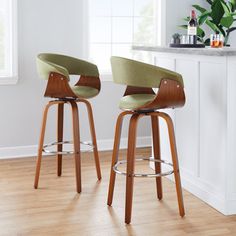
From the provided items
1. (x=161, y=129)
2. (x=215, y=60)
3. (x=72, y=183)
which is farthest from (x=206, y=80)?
(x=72, y=183)

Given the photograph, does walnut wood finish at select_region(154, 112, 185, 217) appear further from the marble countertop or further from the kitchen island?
the marble countertop

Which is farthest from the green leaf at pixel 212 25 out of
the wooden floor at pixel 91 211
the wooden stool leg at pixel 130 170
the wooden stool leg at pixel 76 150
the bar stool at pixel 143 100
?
the wooden stool leg at pixel 130 170

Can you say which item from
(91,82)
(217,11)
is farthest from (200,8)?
(91,82)

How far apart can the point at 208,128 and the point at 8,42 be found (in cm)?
229

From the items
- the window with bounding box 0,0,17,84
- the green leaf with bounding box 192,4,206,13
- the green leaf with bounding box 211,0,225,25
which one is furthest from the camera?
the green leaf with bounding box 192,4,206,13

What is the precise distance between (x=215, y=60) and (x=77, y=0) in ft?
6.98

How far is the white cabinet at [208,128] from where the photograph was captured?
341 cm

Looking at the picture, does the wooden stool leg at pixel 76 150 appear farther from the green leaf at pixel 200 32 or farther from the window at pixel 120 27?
the green leaf at pixel 200 32

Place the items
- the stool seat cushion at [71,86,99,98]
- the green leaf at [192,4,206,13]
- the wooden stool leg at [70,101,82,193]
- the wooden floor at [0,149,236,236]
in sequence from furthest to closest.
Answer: the green leaf at [192,4,206,13], the stool seat cushion at [71,86,99,98], the wooden stool leg at [70,101,82,193], the wooden floor at [0,149,236,236]

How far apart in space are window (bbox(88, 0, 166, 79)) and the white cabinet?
136 centimetres

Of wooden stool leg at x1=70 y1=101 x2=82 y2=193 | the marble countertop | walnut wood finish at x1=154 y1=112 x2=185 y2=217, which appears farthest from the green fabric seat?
wooden stool leg at x1=70 y1=101 x2=82 y2=193

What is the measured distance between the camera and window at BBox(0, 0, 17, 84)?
4.93 metres

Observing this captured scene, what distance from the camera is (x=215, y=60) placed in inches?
137

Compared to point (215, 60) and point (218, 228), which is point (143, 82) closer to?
point (215, 60)
